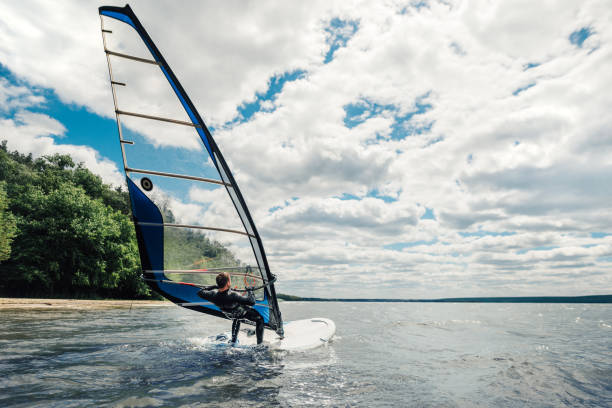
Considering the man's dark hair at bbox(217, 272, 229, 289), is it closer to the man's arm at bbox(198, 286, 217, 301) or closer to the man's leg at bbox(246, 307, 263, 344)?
the man's arm at bbox(198, 286, 217, 301)

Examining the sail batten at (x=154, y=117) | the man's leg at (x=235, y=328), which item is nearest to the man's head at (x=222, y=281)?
the man's leg at (x=235, y=328)

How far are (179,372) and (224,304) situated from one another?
5.21ft

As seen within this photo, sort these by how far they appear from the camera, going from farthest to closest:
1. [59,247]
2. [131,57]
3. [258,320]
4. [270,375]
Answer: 1. [59,247]
2. [258,320]
3. [131,57]
4. [270,375]

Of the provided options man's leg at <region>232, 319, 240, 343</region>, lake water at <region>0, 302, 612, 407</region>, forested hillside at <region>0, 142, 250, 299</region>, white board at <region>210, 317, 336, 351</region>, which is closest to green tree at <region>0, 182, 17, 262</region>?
forested hillside at <region>0, 142, 250, 299</region>

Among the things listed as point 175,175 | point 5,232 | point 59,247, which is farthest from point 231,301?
point 59,247

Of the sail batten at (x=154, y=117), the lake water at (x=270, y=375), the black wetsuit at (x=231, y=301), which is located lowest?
the lake water at (x=270, y=375)

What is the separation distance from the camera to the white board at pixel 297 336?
829 cm

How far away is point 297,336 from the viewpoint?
927 centimetres

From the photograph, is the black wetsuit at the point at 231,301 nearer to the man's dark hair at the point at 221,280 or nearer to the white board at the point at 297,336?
the man's dark hair at the point at 221,280

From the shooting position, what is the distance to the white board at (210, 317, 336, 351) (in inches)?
326

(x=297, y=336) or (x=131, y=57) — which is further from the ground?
(x=131, y=57)

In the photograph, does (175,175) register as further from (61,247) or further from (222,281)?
(61,247)

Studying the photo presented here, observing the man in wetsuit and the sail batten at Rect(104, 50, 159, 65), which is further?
the man in wetsuit

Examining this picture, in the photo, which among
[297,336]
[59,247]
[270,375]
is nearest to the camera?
[270,375]
